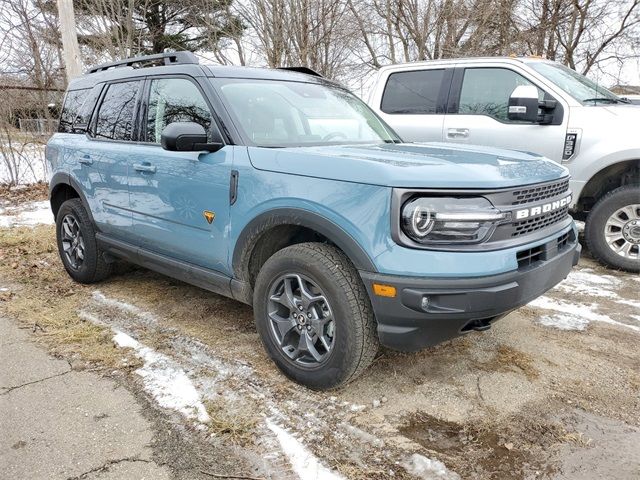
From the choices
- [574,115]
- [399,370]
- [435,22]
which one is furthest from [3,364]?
[435,22]

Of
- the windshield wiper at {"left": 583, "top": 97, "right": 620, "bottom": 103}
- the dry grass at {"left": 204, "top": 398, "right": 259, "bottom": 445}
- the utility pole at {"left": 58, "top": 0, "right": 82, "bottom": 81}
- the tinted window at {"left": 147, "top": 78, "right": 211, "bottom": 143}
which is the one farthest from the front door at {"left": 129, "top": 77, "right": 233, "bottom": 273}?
the utility pole at {"left": 58, "top": 0, "right": 82, "bottom": 81}

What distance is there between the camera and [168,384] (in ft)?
9.77

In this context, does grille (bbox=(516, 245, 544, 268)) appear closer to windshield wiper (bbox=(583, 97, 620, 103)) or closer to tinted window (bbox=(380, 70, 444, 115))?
windshield wiper (bbox=(583, 97, 620, 103))

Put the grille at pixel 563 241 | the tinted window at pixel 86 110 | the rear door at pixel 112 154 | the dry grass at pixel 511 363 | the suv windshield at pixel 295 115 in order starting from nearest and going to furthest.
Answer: the grille at pixel 563 241
the dry grass at pixel 511 363
the suv windshield at pixel 295 115
the rear door at pixel 112 154
the tinted window at pixel 86 110

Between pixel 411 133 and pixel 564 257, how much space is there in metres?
3.47

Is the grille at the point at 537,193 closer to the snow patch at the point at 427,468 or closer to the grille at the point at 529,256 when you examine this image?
the grille at the point at 529,256

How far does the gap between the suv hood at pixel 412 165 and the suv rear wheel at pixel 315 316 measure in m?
0.45

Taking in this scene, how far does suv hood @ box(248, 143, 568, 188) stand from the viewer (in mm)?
2424

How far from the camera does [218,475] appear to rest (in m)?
2.23

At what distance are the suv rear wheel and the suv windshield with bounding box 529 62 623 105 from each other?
3889mm

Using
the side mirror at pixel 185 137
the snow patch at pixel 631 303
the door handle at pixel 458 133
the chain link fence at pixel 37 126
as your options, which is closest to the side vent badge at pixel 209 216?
the side mirror at pixel 185 137

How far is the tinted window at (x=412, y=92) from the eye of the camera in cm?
602

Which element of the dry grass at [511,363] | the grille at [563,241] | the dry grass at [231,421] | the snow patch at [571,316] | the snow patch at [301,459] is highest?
the grille at [563,241]

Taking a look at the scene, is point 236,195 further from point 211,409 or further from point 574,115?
point 574,115
